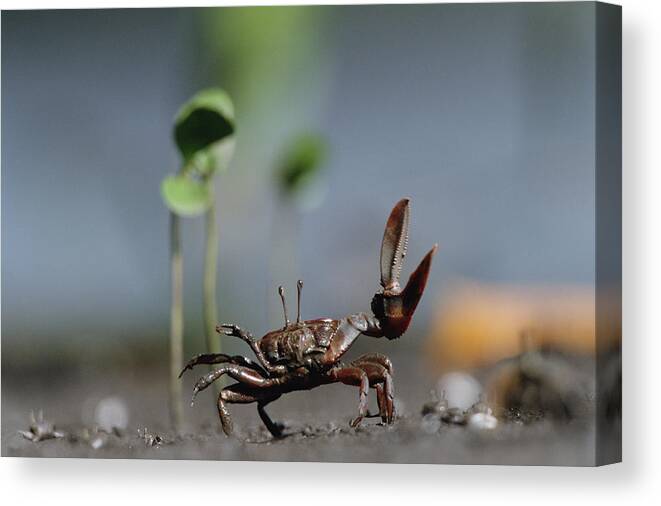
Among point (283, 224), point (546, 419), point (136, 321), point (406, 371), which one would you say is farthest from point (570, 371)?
point (136, 321)

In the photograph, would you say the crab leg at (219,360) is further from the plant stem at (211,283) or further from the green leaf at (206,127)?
the green leaf at (206,127)

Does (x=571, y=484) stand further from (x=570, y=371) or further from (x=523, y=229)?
(x=523, y=229)

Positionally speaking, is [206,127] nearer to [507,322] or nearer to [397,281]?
[397,281]

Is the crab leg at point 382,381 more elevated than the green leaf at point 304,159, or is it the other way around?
the green leaf at point 304,159

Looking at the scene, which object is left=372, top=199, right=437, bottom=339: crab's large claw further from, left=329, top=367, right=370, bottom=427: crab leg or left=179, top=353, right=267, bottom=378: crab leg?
left=179, top=353, right=267, bottom=378: crab leg

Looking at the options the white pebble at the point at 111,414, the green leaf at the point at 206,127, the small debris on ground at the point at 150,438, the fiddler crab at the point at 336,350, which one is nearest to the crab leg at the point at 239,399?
the fiddler crab at the point at 336,350

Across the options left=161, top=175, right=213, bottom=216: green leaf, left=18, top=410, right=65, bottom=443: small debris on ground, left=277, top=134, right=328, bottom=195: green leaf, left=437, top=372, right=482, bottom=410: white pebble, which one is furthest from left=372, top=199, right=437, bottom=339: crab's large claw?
left=18, top=410, right=65, bottom=443: small debris on ground
